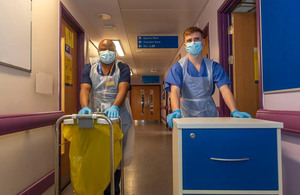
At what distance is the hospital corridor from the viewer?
0.90m

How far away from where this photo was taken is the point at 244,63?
8.10 feet

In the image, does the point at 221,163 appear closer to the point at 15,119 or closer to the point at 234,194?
the point at 234,194

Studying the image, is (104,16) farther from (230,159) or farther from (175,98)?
(230,159)

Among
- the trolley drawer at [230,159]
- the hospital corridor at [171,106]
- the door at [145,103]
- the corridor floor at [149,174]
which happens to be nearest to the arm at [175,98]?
the hospital corridor at [171,106]

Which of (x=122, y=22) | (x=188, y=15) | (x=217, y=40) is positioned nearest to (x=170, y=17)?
(x=188, y=15)

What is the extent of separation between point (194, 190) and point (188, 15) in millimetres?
3225

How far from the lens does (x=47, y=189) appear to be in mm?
2076

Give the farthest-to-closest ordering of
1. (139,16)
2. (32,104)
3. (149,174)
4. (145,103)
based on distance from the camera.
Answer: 1. (145,103)
2. (139,16)
3. (149,174)
4. (32,104)

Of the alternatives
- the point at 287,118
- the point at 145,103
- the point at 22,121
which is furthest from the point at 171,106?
the point at 145,103

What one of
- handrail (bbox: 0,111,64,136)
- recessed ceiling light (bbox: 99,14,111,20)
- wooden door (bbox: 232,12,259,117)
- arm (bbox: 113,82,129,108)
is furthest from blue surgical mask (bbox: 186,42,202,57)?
recessed ceiling light (bbox: 99,14,111,20)

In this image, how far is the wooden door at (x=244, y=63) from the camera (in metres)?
2.45

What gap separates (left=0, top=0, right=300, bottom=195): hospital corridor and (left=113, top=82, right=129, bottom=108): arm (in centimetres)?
1

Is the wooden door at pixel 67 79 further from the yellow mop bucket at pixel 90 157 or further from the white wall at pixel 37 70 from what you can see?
the yellow mop bucket at pixel 90 157

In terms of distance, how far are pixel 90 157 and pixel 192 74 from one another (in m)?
0.96
